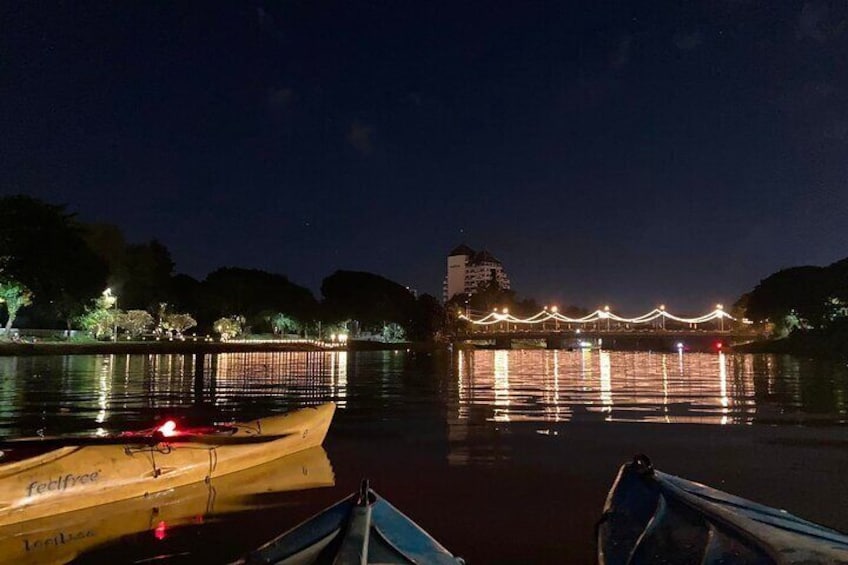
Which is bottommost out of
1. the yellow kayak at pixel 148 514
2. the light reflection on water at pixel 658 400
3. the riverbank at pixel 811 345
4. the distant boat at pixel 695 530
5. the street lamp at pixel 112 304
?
the yellow kayak at pixel 148 514

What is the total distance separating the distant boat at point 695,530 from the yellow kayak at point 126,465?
307 inches

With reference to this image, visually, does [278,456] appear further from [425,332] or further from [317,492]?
[425,332]

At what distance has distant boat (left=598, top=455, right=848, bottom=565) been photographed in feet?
17.3

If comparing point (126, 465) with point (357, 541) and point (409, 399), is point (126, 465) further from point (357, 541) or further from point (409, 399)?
point (409, 399)

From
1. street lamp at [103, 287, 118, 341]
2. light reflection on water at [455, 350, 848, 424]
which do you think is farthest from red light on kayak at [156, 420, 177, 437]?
street lamp at [103, 287, 118, 341]

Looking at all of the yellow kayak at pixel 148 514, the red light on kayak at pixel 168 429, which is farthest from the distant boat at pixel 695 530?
the red light on kayak at pixel 168 429

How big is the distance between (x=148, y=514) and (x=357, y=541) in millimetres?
6480

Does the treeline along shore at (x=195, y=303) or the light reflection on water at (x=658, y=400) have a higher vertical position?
the treeline along shore at (x=195, y=303)

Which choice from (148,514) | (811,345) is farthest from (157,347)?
(811,345)

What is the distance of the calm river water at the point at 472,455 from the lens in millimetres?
9164

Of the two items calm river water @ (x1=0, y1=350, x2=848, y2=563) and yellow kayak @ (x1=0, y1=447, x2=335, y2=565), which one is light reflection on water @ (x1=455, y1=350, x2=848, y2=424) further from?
yellow kayak @ (x1=0, y1=447, x2=335, y2=565)

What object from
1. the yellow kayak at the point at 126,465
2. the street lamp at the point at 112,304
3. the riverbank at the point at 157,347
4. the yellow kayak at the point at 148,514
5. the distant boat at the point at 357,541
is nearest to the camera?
the distant boat at the point at 357,541

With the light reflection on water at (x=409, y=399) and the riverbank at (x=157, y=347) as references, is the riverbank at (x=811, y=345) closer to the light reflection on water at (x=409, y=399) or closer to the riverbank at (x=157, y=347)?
the light reflection on water at (x=409, y=399)

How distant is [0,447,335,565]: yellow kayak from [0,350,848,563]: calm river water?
0.04 metres
